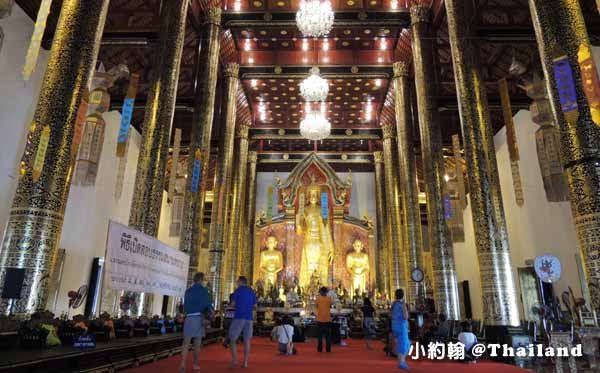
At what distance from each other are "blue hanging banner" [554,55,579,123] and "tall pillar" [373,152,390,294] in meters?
14.5

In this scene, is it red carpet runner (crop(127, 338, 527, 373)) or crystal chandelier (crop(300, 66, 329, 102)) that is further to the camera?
crystal chandelier (crop(300, 66, 329, 102))

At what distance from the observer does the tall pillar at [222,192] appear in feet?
41.6

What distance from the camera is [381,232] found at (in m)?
20.5

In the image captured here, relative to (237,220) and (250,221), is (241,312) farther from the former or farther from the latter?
(250,221)

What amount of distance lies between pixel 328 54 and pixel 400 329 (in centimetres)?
1381

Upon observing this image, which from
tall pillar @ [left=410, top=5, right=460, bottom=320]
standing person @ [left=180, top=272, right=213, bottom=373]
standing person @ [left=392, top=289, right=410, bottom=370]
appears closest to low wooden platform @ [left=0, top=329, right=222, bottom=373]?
Result: standing person @ [left=180, top=272, right=213, bottom=373]

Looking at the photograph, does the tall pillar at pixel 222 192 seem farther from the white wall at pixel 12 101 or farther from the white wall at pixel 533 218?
the white wall at pixel 533 218

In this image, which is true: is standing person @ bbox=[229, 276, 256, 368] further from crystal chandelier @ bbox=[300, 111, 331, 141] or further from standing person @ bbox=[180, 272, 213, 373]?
crystal chandelier @ bbox=[300, 111, 331, 141]

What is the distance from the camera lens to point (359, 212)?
73.3ft

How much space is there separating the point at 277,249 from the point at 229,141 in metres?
8.06

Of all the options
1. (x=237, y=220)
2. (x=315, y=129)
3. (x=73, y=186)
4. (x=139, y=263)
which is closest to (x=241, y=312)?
(x=139, y=263)

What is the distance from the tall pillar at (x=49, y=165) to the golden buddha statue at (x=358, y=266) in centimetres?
1686

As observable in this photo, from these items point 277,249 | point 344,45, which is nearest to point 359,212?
point 277,249

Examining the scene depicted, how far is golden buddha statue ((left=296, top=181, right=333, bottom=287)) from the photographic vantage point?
19641 mm
